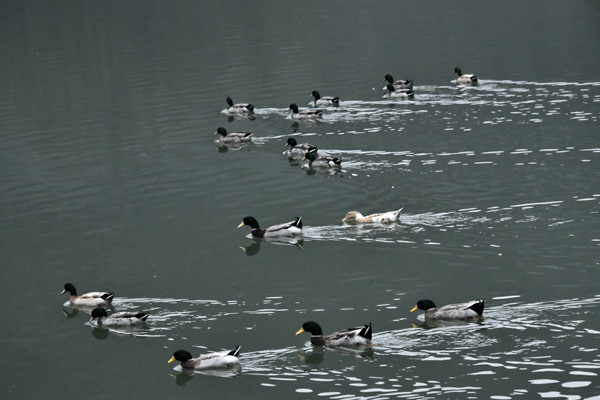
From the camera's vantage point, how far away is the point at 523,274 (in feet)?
80.9

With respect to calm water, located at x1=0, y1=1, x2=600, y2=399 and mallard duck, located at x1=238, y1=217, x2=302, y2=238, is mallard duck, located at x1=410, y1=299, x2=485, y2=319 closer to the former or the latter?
calm water, located at x1=0, y1=1, x2=600, y2=399

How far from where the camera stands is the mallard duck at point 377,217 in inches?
1149

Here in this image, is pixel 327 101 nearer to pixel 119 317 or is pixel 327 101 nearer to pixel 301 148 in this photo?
pixel 301 148

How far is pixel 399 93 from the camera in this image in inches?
1869

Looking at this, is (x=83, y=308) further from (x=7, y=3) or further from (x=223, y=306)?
(x=7, y=3)

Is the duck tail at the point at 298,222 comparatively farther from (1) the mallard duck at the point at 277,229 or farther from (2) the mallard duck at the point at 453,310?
(2) the mallard duck at the point at 453,310

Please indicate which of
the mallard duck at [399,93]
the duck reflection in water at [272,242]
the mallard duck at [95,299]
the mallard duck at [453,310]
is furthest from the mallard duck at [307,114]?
the mallard duck at [453,310]

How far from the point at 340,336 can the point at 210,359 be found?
2.84 m

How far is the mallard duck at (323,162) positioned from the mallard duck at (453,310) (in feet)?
47.1

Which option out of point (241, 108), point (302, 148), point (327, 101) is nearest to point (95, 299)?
point (302, 148)

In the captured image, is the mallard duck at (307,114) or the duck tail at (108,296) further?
the mallard duck at (307,114)

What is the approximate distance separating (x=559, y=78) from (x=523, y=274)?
89.2ft

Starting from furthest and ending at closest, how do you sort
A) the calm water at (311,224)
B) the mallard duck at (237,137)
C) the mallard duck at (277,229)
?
the mallard duck at (237,137)
the mallard duck at (277,229)
the calm water at (311,224)

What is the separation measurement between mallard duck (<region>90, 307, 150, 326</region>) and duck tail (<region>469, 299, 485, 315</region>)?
7581 mm
